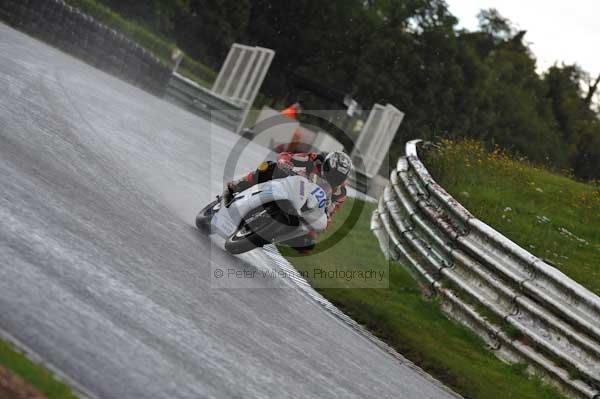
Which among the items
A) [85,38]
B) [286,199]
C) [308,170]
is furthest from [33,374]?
[85,38]

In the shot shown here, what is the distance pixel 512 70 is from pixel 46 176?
83.1 m

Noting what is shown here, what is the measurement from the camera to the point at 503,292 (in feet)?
36.1

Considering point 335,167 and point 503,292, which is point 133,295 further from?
point 503,292

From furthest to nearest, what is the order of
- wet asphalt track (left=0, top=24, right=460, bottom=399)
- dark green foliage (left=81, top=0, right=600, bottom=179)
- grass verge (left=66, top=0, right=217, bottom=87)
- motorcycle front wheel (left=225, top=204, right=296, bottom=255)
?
dark green foliage (left=81, top=0, right=600, bottom=179)
grass verge (left=66, top=0, right=217, bottom=87)
motorcycle front wheel (left=225, top=204, right=296, bottom=255)
wet asphalt track (left=0, top=24, right=460, bottom=399)

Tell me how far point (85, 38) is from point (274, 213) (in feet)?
56.2

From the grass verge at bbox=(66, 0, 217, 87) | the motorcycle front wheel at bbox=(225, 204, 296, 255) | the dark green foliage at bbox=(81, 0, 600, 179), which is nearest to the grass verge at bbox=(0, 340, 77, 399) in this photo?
the motorcycle front wheel at bbox=(225, 204, 296, 255)

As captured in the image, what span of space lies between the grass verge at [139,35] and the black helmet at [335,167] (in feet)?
86.6

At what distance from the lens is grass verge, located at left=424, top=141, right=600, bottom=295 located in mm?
13867

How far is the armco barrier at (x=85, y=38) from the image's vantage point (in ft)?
79.2

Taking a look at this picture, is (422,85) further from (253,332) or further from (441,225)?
(253,332)

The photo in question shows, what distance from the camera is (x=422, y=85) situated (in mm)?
67938

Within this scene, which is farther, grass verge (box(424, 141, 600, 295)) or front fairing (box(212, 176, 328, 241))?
grass verge (box(424, 141, 600, 295))

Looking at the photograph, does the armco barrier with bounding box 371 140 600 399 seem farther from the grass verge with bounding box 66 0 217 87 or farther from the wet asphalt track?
the grass verge with bounding box 66 0 217 87

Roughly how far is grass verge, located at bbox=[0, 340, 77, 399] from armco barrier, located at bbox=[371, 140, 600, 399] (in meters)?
6.36
